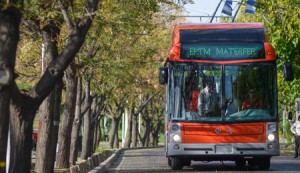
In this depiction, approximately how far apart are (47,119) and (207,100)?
436 centimetres

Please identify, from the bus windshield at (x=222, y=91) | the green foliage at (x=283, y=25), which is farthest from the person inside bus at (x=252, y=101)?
the green foliage at (x=283, y=25)

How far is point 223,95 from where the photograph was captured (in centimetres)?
2495

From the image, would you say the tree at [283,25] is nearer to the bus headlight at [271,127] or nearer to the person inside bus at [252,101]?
the person inside bus at [252,101]

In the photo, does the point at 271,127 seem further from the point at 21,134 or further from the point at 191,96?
the point at 21,134

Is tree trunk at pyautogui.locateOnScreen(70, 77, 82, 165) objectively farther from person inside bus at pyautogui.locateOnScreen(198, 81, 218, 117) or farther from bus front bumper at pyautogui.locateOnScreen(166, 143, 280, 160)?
person inside bus at pyautogui.locateOnScreen(198, 81, 218, 117)

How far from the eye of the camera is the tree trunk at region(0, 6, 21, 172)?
13641mm

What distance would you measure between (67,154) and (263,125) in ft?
24.1

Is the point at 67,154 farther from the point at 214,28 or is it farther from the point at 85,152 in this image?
the point at 85,152

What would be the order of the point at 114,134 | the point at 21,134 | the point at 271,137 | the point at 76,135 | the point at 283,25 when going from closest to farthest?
the point at 21,134 < the point at 271,137 < the point at 283,25 < the point at 76,135 < the point at 114,134

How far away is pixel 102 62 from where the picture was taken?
3375cm

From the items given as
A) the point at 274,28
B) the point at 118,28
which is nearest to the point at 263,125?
the point at 118,28

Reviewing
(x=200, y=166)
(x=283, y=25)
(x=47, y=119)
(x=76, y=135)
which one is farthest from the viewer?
(x=76, y=135)

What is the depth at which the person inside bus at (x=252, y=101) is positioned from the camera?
81.3 ft

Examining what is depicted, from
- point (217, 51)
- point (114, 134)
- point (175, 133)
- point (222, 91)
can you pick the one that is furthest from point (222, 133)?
point (114, 134)
